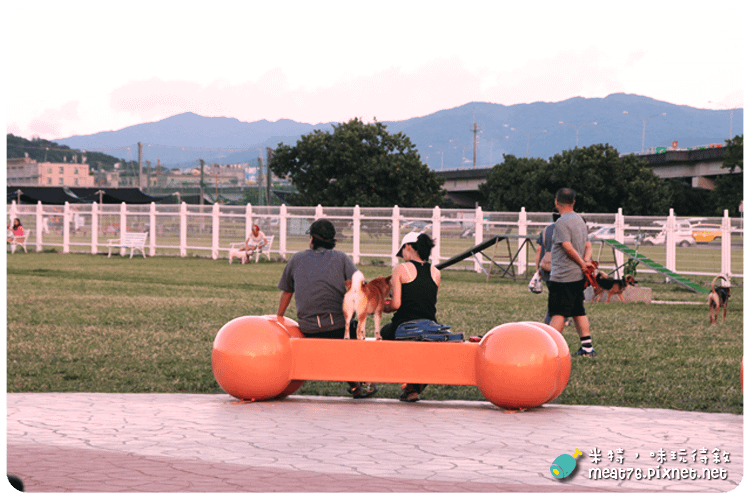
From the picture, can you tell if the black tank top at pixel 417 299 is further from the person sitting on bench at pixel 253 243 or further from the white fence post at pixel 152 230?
the white fence post at pixel 152 230

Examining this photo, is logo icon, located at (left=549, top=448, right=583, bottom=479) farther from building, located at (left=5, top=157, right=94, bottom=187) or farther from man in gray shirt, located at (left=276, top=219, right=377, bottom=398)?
building, located at (left=5, top=157, right=94, bottom=187)

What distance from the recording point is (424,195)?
58.2 m

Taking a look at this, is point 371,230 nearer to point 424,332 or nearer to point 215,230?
point 215,230

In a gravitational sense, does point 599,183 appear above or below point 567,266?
above

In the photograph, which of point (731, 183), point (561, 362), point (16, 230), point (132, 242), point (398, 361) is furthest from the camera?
point (731, 183)

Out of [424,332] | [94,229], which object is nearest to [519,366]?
[424,332]

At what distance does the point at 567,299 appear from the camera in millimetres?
9633

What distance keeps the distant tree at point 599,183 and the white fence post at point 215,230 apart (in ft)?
127

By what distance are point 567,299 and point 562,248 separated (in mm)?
553

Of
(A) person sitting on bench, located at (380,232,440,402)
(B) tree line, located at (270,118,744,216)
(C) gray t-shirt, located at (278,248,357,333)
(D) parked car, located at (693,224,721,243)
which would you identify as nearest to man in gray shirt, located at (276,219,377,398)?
(C) gray t-shirt, located at (278,248,357,333)

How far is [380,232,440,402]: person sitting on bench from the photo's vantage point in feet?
24.6

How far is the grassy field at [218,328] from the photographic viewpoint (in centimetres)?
836

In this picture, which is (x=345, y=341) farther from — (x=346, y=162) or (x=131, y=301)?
(x=346, y=162)
